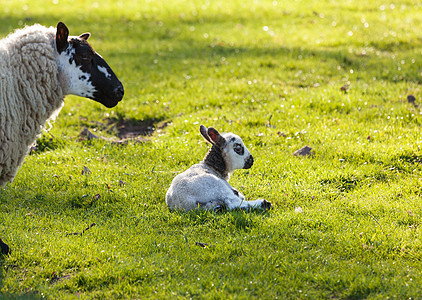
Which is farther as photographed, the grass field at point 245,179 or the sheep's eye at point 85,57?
the sheep's eye at point 85,57

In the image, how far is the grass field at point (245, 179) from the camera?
197 inches

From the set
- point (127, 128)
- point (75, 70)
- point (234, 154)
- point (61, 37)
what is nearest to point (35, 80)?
point (75, 70)

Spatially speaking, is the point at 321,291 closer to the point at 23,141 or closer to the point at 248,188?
the point at 248,188

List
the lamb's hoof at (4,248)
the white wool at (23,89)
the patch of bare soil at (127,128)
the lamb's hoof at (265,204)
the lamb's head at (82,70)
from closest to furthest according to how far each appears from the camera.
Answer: the lamb's hoof at (4,248), the white wool at (23,89), the lamb's head at (82,70), the lamb's hoof at (265,204), the patch of bare soil at (127,128)

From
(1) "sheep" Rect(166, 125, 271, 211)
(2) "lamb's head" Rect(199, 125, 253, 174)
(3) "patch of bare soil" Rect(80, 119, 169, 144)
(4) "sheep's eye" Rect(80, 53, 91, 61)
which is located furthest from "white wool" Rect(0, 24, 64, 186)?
(3) "patch of bare soil" Rect(80, 119, 169, 144)

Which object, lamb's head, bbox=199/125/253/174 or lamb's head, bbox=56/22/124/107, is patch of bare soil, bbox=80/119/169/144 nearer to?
lamb's head, bbox=199/125/253/174

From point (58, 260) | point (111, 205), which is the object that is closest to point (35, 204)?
point (111, 205)

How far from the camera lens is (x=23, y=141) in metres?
6.07

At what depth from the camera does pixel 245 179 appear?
736 centimetres

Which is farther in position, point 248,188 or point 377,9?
point 377,9

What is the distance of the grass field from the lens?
A: 501 centimetres

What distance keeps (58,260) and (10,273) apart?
1.63 ft

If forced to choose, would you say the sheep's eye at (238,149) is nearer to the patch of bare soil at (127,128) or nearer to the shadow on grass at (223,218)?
the shadow on grass at (223,218)

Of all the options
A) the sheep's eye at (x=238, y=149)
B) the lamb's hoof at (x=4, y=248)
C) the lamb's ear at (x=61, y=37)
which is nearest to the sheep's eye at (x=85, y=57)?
the lamb's ear at (x=61, y=37)
